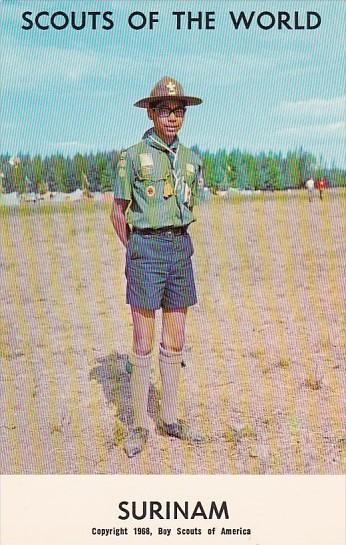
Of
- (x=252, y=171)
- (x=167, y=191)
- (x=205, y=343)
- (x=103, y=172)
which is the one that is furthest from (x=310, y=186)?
(x=167, y=191)

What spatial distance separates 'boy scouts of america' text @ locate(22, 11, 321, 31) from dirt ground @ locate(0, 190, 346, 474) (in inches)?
28.2

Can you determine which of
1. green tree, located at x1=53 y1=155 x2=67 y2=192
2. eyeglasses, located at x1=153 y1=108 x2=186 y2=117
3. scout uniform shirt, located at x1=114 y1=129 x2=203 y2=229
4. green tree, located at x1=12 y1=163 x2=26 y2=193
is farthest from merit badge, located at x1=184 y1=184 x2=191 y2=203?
green tree, located at x1=12 y1=163 x2=26 y2=193

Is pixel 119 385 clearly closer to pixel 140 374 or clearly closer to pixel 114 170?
pixel 140 374

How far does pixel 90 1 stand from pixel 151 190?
31.9 inches

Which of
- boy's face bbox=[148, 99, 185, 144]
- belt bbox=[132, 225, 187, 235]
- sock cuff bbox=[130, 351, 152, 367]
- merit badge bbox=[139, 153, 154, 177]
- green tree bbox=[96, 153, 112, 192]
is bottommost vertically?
sock cuff bbox=[130, 351, 152, 367]

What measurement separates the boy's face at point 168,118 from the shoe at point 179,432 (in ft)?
3.68

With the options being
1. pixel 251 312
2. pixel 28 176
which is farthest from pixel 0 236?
pixel 251 312

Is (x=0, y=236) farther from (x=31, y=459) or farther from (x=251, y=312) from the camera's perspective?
(x=251, y=312)

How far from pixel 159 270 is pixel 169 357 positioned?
39 cm

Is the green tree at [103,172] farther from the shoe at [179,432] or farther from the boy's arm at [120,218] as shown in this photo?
the shoe at [179,432]

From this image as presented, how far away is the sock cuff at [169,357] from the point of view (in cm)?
329

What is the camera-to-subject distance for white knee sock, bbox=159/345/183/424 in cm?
329

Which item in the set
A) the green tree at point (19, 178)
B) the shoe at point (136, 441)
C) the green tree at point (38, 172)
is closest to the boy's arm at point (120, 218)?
the green tree at point (38, 172)

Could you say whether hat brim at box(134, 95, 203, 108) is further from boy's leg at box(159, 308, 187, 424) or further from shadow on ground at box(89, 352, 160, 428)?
shadow on ground at box(89, 352, 160, 428)
